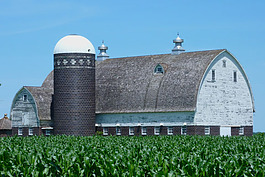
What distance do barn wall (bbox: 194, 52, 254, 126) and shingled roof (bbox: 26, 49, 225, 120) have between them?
1.04 meters

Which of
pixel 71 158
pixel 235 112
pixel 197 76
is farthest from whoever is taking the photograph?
pixel 235 112

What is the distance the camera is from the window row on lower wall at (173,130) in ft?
161

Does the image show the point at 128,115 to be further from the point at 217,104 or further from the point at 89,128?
the point at 217,104

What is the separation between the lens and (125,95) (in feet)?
176

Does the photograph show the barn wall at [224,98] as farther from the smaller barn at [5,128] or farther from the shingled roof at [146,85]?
the smaller barn at [5,128]

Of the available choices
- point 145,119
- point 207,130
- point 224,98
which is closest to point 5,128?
point 145,119

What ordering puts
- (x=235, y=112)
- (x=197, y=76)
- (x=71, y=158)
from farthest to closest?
(x=235, y=112), (x=197, y=76), (x=71, y=158)

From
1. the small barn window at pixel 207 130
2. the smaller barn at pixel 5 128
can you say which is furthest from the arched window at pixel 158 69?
the smaller barn at pixel 5 128

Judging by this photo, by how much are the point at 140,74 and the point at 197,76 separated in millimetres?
6797

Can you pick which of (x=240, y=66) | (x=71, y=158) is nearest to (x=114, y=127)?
(x=240, y=66)

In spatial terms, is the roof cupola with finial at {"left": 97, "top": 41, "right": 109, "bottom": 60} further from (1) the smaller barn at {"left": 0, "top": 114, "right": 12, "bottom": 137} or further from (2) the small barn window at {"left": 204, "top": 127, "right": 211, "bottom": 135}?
(2) the small barn window at {"left": 204, "top": 127, "right": 211, "bottom": 135}

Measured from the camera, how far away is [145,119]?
51.9m

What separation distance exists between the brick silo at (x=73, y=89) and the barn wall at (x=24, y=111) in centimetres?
399

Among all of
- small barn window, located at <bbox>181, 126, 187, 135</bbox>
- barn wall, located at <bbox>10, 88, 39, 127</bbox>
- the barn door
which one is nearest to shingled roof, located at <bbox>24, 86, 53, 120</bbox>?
barn wall, located at <bbox>10, 88, 39, 127</bbox>
